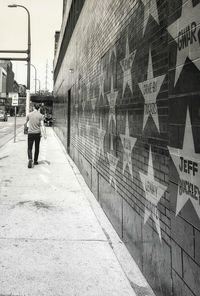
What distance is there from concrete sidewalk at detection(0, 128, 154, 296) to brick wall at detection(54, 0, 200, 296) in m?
0.25

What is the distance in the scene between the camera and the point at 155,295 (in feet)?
12.1

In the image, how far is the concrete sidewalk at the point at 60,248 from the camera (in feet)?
12.9

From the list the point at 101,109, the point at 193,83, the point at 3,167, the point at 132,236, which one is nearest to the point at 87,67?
the point at 101,109

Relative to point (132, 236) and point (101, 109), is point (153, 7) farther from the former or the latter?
point (101, 109)

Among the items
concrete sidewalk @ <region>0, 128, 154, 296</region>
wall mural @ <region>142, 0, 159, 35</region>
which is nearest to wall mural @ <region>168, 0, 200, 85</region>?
wall mural @ <region>142, 0, 159, 35</region>

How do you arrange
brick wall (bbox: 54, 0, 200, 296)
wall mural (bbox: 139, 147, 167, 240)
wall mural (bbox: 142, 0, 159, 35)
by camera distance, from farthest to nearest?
wall mural (bbox: 142, 0, 159, 35), wall mural (bbox: 139, 147, 167, 240), brick wall (bbox: 54, 0, 200, 296)

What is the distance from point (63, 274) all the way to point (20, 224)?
80.3 inches

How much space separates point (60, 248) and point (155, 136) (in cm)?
211

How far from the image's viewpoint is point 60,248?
506cm

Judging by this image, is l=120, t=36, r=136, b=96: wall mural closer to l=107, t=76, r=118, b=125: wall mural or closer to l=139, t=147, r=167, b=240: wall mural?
l=107, t=76, r=118, b=125: wall mural

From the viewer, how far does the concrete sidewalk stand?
394cm

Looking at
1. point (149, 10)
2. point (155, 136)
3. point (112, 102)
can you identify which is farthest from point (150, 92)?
point (112, 102)

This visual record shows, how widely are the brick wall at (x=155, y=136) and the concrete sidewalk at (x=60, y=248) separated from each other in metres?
0.25

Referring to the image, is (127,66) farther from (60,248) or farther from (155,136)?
(60,248)
